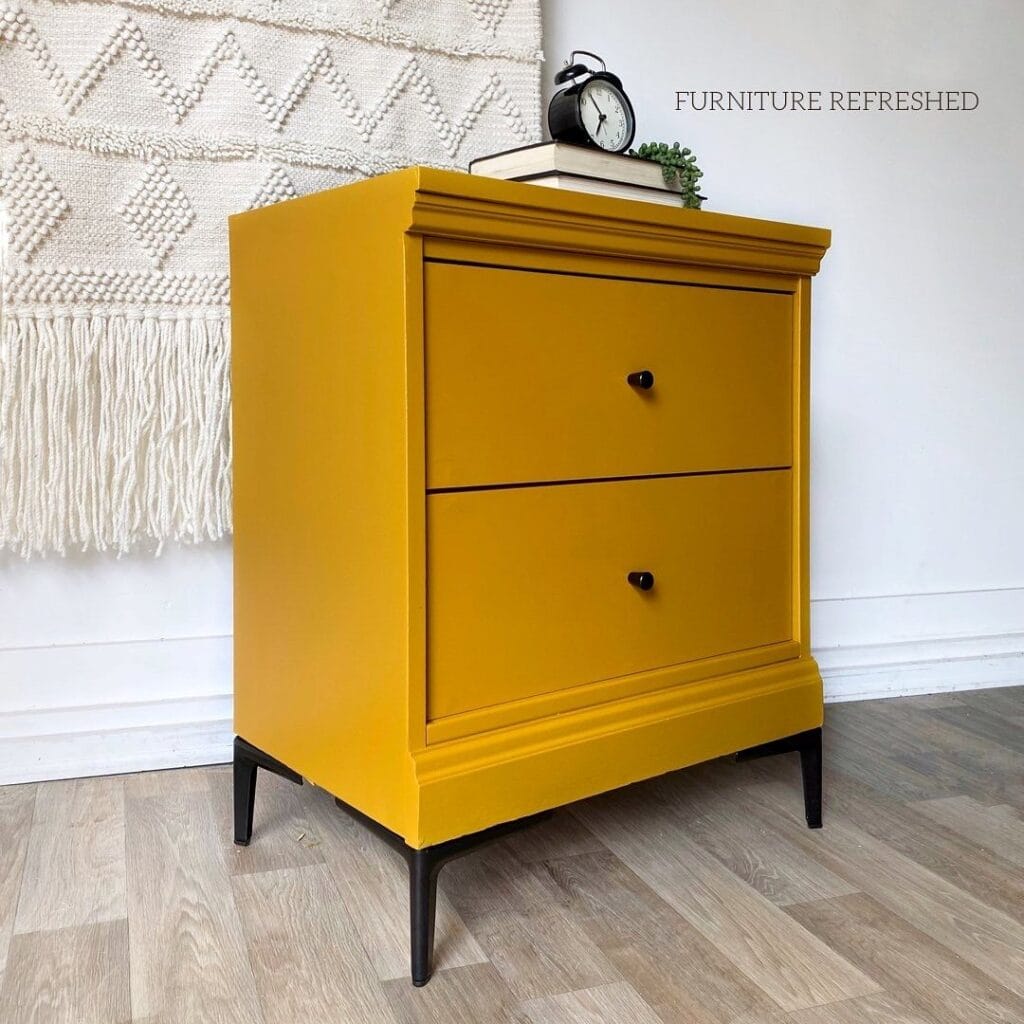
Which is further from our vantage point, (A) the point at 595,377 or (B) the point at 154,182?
(B) the point at 154,182

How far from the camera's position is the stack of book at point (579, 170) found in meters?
1.11

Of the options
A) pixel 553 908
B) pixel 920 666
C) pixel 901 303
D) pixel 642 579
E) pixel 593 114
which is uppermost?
pixel 593 114

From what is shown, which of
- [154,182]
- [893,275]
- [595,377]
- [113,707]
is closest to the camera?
[595,377]

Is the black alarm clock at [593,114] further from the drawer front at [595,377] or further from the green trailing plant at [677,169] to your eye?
the drawer front at [595,377]

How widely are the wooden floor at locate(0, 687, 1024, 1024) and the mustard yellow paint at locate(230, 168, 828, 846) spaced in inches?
5.2

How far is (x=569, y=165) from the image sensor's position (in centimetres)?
111

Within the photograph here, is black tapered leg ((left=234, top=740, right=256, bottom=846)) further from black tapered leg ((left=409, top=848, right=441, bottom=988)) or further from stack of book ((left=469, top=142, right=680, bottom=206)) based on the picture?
stack of book ((left=469, top=142, right=680, bottom=206))

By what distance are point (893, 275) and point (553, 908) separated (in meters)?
1.28

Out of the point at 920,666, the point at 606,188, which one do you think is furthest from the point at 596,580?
the point at 920,666

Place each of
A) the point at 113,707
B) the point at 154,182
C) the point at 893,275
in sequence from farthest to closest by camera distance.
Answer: the point at 893,275 < the point at 113,707 < the point at 154,182

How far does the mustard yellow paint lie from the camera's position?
0.93 m

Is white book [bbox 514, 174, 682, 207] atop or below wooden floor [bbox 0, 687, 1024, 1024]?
atop

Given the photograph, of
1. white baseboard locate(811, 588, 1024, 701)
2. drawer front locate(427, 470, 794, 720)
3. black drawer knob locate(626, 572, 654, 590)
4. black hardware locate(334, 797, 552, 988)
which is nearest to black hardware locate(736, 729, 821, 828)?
drawer front locate(427, 470, 794, 720)

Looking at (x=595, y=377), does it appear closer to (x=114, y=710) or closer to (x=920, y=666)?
(x=114, y=710)
